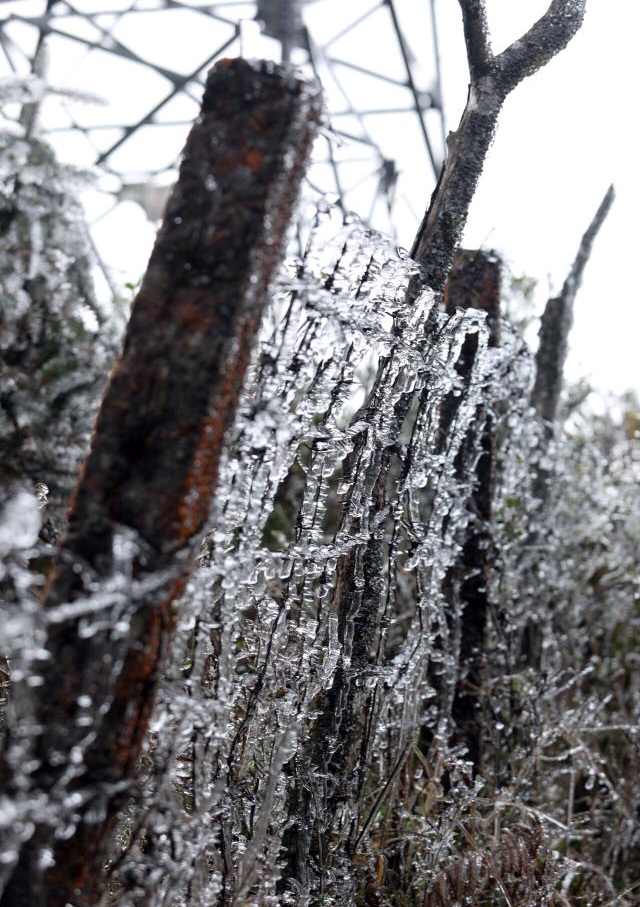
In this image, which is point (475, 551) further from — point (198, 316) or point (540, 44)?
point (198, 316)

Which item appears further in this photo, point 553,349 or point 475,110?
point 553,349

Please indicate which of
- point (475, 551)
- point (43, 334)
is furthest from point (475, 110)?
point (43, 334)

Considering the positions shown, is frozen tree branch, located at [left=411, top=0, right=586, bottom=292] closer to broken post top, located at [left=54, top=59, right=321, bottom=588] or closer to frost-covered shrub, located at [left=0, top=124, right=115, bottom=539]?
broken post top, located at [left=54, top=59, right=321, bottom=588]

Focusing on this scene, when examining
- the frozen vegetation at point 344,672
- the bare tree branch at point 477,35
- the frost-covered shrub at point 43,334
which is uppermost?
the bare tree branch at point 477,35

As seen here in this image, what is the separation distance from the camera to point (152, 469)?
1.04 meters

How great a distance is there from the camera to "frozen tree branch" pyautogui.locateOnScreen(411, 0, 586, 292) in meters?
1.92

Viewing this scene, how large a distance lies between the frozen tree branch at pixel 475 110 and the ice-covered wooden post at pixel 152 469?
0.82m

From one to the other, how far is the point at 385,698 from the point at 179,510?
0.98 m

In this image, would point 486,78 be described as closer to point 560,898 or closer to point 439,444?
point 439,444

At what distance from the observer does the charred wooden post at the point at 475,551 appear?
8.77ft

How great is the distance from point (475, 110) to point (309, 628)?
122cm

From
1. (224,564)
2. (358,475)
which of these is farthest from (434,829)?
(224,564)

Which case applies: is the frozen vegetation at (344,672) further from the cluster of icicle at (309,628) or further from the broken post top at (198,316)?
the broken post top at (198,316)

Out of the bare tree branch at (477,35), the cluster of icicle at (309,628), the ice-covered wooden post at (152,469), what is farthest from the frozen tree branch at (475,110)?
the ice-covered wooden post at (152,469)
